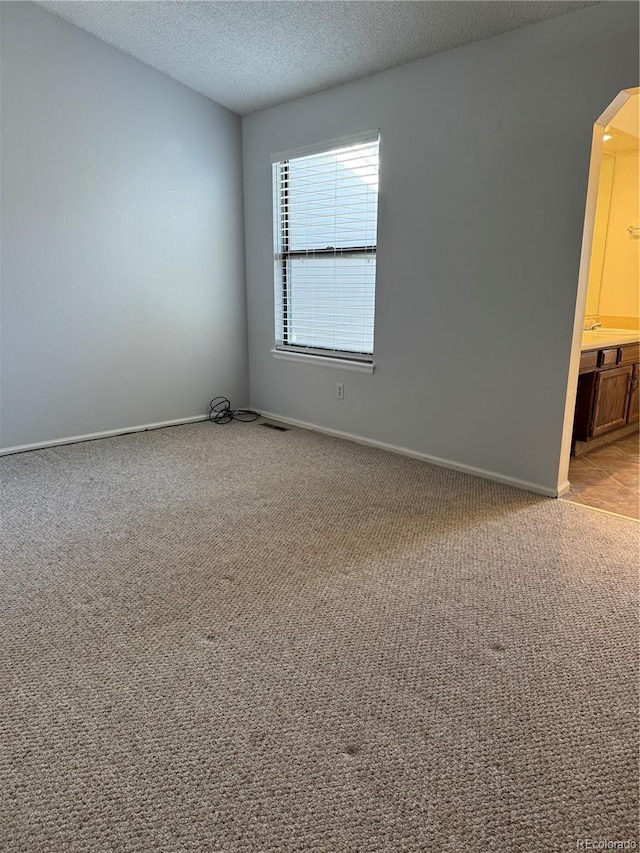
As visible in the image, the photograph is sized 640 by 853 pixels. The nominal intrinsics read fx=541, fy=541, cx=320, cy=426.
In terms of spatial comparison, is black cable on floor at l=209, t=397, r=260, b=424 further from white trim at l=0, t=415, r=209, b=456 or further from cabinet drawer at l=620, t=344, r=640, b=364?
cabinet drawer at l=620, t=344, r=640, b=364

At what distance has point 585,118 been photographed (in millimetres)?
2715

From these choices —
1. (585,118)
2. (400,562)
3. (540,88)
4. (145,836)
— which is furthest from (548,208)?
(145,836)

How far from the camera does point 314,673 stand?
1717 millimetres

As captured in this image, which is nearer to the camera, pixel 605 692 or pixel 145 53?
pixel 605 692

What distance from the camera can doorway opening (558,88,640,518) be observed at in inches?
117

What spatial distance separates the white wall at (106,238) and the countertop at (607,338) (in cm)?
287

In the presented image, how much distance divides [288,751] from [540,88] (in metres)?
3.25

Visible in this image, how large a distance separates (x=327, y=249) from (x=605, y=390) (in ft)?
7.64

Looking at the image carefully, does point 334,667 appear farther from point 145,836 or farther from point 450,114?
point 450,114

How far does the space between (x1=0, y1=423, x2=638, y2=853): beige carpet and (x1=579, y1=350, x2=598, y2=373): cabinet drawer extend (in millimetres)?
1189

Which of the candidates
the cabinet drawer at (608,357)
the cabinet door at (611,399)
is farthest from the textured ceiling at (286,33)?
the cabinet door at (611,399)

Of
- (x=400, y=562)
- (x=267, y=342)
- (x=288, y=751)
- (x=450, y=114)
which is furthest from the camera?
(x=267, y=342)

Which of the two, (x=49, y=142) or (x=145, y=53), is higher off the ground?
(x=145, y=53)

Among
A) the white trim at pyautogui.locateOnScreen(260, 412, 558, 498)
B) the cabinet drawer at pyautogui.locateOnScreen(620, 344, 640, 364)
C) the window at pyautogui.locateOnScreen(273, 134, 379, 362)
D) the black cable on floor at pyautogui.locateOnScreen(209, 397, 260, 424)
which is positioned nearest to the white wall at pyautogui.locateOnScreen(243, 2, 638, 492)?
the white trim at pyautogui.locateOnScreen(260, 412, 558, 498)
